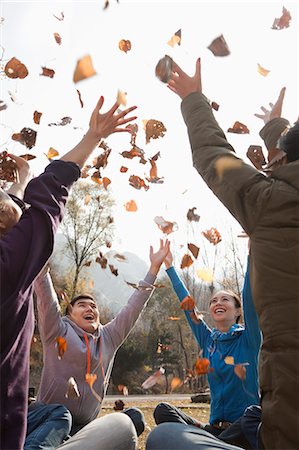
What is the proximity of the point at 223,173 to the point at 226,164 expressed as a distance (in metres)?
0.04

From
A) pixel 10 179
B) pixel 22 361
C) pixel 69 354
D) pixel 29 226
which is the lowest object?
pixel 69 354

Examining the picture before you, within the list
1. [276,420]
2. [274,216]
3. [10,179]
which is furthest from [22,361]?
[10,179]

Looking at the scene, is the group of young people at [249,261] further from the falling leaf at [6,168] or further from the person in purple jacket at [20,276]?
the falling leaf at [6,168]

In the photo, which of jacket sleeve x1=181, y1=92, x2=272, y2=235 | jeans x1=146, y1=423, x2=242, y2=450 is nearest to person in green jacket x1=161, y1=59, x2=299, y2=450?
jacket sleeve x1=181, y1=92, x2=272, y2=235

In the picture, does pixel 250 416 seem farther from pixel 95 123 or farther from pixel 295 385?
pixel 95 123

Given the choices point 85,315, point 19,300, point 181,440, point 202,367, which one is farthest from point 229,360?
point 19,300

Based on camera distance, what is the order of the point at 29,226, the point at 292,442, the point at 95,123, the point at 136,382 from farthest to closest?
the point at 136,382, the point at 95,123, the point at 29,226, the point at 292,442

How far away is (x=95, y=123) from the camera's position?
217cm

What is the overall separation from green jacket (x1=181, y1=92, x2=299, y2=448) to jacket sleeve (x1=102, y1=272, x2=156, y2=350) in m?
2.21

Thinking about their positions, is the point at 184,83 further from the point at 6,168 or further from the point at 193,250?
the point at 193,250

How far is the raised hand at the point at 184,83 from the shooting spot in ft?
7.09

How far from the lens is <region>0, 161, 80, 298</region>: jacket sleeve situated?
4.99ft

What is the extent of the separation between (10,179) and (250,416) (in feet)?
6.60

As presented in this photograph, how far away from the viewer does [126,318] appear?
12.7 feet
